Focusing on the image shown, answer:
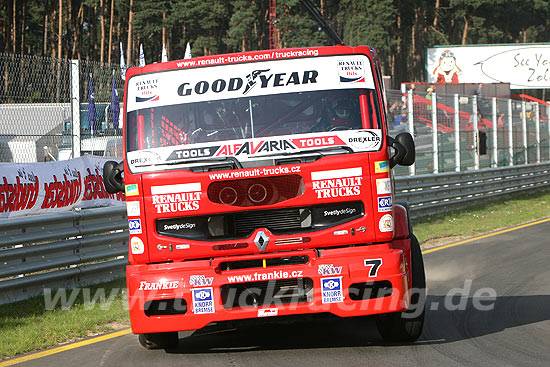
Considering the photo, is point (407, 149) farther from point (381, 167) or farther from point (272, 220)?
point (272, 220)

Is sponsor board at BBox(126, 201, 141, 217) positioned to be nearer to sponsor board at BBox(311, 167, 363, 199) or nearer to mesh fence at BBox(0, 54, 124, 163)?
sponsor board at BBox(311, 167, 363, 199)

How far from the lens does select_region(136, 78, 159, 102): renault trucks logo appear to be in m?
7.15

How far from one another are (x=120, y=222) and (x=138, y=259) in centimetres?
478

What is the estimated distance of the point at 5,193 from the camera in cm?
1082

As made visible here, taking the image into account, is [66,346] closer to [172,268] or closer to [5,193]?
[172,268]

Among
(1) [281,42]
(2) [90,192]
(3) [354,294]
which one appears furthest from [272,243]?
(1) [281,42]

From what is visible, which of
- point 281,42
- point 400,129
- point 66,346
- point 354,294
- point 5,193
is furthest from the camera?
point 281,42

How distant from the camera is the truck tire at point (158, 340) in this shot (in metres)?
7.16

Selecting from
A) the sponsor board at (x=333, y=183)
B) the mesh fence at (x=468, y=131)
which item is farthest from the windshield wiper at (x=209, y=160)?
the mesh fence at (x=468, y=131)

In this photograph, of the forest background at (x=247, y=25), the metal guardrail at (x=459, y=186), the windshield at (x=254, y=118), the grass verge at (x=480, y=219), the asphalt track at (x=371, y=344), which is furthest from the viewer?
the forest background at (x=247, y=25)

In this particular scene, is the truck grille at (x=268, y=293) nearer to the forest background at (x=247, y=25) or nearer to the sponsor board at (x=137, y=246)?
the sponsor board at (x=137, y=246)

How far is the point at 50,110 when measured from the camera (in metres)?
11.6

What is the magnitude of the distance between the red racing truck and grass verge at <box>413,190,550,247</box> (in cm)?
837

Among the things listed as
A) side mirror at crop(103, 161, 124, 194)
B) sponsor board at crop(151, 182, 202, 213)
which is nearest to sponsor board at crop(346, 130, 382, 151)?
sponsor board at crop(151, 182, 202, 213)
